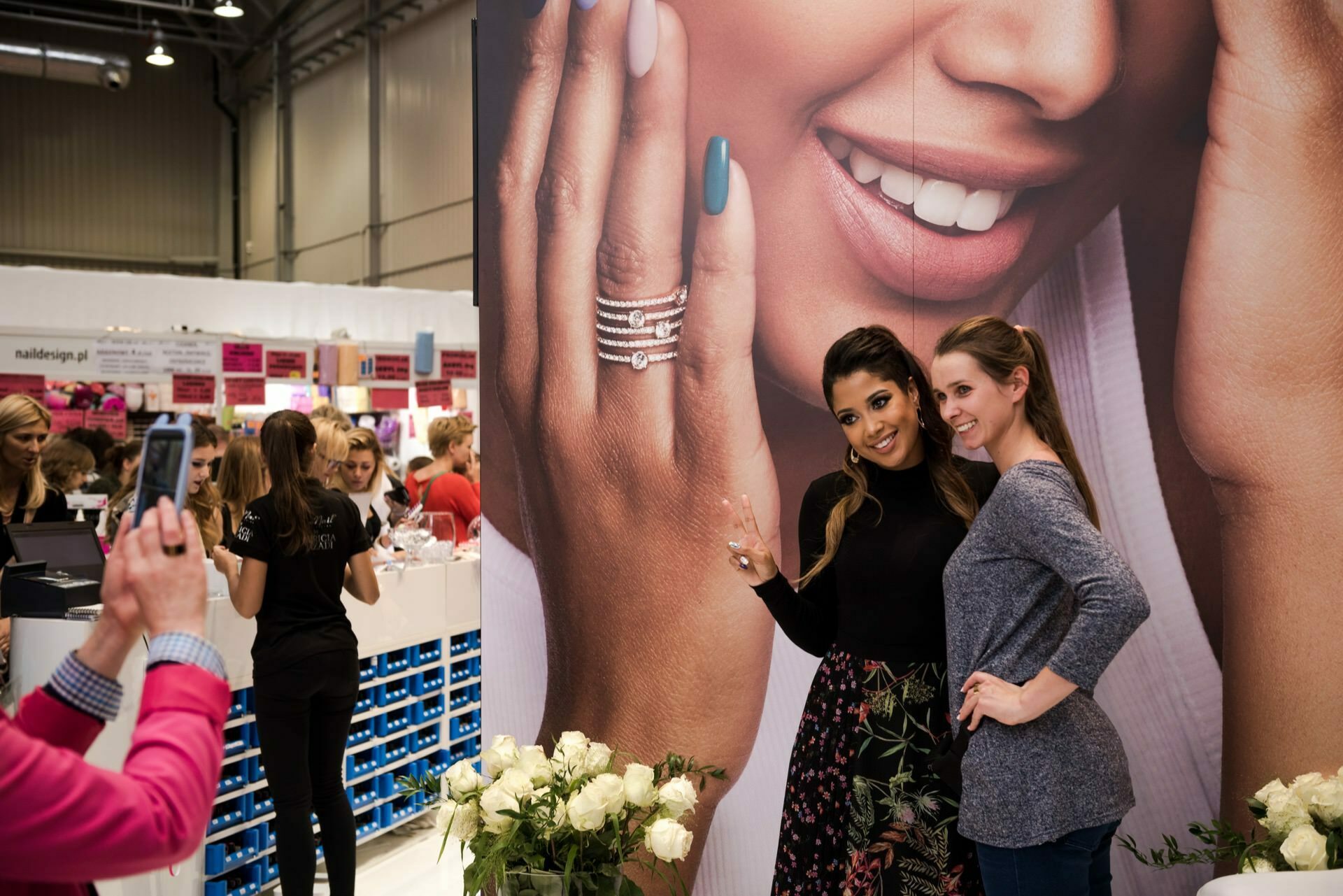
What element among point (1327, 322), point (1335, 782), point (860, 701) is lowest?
point (1335, 782)

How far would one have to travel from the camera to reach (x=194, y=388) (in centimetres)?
651

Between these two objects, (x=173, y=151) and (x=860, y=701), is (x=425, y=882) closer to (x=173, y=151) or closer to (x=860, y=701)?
(x=860, y=701)

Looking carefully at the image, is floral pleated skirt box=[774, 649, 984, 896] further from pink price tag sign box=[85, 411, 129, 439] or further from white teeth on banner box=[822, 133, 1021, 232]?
pink price tag sign box=[85, 411, 129, 439]

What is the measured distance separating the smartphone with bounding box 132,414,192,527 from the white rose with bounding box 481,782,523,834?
0.98 meters

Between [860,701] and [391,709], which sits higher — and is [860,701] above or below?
above

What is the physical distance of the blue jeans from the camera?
176 cm

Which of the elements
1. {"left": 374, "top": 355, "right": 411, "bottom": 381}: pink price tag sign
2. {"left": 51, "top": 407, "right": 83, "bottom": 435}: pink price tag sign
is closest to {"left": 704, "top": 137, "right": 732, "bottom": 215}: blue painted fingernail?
{"left": 374, "top": 355, "right": 411, "bottom": 381}: pink price tag sign

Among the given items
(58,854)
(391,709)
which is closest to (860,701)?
(58,854)

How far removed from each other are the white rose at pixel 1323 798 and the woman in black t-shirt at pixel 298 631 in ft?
8.41

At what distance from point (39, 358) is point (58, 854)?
6213 millimetres

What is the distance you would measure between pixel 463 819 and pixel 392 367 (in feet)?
20.4

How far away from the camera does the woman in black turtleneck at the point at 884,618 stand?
6.83 ft

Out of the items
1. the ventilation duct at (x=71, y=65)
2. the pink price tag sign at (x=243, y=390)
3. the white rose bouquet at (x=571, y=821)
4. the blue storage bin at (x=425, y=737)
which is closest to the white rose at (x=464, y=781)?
the white rose bouquet at (x=571, y=821)

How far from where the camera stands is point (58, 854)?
0.97 m
